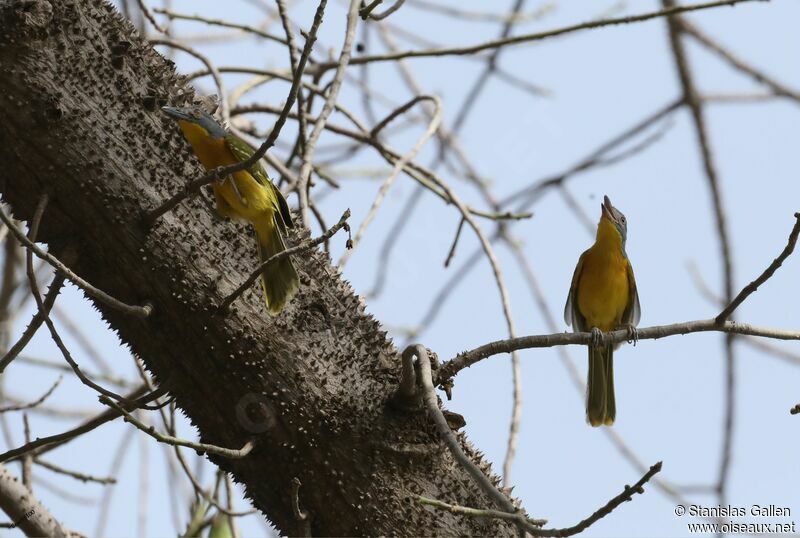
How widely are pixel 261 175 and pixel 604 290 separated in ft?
9.02

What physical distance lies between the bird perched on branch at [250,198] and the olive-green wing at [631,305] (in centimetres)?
290

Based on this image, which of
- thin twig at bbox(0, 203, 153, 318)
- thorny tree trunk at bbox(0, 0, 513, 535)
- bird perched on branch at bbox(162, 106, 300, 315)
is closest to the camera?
thin twig at bbox(0, 203, 153, 318)

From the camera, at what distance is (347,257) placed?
3572 millimetres

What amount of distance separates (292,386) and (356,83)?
337cm

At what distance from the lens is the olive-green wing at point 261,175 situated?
10.2 ft

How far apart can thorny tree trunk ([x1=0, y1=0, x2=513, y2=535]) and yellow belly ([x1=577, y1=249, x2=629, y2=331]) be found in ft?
10.1

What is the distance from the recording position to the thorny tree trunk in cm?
245

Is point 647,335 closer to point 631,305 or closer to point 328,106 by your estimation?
point 328,106

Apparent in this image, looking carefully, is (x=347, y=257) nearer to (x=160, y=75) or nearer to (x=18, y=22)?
(x=160, y=75)

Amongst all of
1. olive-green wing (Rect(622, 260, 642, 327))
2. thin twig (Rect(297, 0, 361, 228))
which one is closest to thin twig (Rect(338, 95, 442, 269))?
thin twig (Rect(297, 0, 361, 228))

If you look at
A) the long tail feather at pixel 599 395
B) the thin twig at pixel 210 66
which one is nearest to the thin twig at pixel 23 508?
the thin twig at pixel 210 66

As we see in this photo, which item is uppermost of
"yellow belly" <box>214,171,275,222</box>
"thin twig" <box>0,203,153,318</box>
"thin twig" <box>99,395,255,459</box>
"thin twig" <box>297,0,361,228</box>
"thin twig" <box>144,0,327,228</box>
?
"thin twig" <box>297,0,361,228</box>

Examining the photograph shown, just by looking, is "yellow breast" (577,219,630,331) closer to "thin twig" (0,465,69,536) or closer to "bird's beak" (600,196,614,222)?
"bird's beak" (600,196,614,222)

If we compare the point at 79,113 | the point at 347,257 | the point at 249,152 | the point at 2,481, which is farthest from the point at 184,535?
the point at 79,113
